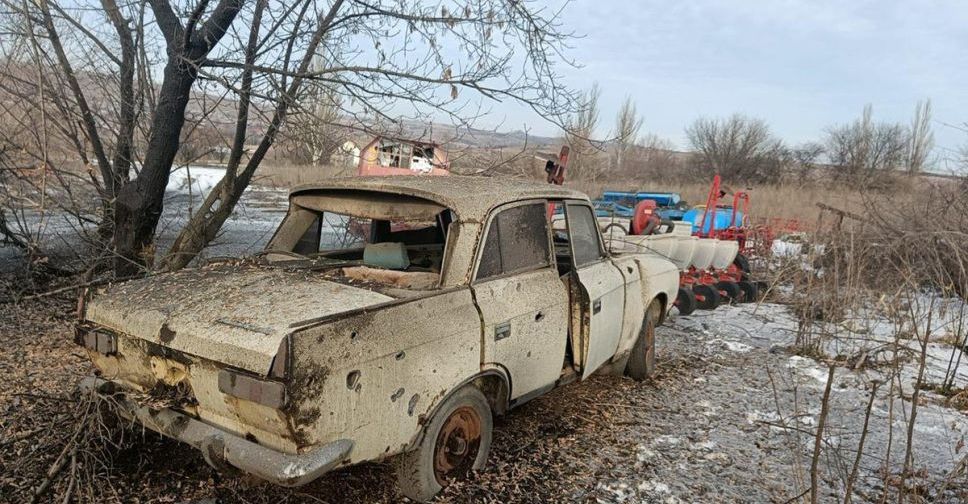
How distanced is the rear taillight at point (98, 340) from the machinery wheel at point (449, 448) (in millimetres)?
1560

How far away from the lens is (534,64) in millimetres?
6613

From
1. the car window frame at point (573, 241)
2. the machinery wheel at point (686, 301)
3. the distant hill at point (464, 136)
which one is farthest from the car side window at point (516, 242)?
the machinery wheel at point (686, 301)

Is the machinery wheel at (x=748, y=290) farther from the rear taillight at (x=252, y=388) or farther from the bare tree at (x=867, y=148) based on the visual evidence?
the bare tree at (x=867, y=148)

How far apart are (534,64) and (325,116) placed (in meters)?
2.30

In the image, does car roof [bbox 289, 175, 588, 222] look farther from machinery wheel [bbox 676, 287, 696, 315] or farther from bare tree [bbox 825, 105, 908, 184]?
bare tree [bbox 825, 105, 908, 184]

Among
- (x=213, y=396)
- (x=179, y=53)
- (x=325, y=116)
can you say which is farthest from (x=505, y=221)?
(x=179, y=53)

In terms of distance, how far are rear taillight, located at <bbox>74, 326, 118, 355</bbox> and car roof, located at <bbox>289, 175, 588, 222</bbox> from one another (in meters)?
1.50

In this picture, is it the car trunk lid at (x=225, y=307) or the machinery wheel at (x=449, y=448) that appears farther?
the machinery wheel at (x=449, y=448)

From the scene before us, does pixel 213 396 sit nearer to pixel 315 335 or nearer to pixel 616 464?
pixel 315 335

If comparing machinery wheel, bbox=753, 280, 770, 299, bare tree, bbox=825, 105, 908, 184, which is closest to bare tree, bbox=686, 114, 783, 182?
bare tree, bbox=825, 105, 908, 184

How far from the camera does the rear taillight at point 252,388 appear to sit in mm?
2412

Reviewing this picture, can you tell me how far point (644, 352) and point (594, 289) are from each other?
5.01ft

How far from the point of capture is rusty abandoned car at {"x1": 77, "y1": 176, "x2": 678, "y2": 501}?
2.54m

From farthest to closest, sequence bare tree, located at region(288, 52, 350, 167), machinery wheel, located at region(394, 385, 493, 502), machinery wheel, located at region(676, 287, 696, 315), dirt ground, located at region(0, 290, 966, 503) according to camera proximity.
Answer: machinery wheel, located at region(676, 287, 696, 315) < bare tree, located at region(288, 52, 350, 167) < dirt ground, located at region(0, 290, 966, 503) < machinery wheel, located at region(394, 385, 493, 502)
